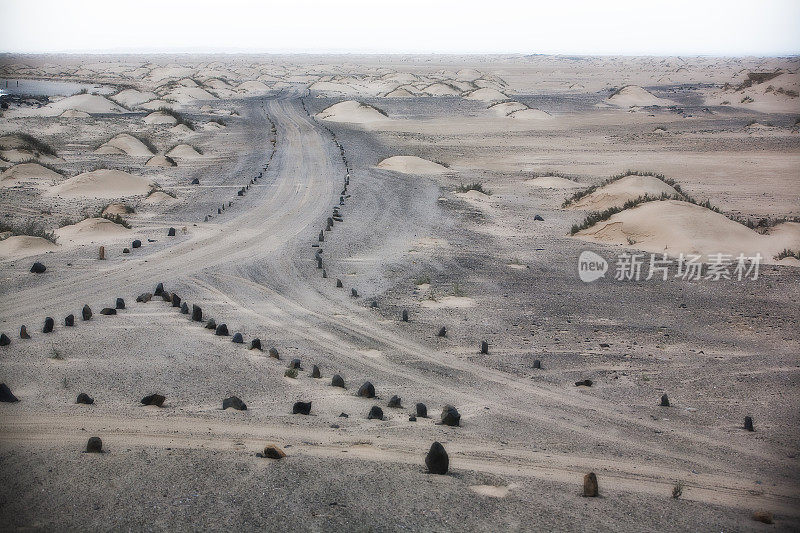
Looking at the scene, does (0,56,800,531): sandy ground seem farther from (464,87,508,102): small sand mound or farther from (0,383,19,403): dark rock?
(464,87,508,102): small sand mound

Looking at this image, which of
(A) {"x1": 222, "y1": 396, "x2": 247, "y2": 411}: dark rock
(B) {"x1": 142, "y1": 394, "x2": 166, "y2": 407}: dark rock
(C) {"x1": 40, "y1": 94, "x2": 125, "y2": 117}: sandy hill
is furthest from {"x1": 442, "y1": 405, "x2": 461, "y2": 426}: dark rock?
(C) {"x1": 40, "y1": 94, "x2": 125, "y2": 117}: sandy hill

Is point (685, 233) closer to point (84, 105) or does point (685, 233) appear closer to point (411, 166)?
point (411, 166)

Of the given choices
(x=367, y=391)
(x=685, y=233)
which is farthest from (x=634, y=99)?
(x=367, y=391)

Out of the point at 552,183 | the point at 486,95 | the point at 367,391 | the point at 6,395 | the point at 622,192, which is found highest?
the point at 486,95

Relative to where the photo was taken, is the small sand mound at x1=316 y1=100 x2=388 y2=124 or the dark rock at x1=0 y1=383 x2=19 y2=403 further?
the small sand mound at x1=316 y1=100 x2=388 y2=124

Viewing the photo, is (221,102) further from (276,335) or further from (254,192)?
(276,335)

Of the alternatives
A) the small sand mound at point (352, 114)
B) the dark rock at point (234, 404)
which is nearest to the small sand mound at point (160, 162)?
the small sand mound at point (352, 114)

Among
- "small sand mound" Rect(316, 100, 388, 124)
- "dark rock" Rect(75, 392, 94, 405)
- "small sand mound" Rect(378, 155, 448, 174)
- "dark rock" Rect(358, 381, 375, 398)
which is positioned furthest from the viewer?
"small sand mound" Rect(316, 100, 388, 124)

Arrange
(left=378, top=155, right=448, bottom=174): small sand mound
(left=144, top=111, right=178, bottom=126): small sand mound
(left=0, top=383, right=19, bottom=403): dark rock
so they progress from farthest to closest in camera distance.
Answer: (left=144, top=111, right=178, bottom=126): small sand mound, (left=378, top=155, right=448, bottom=174): small sand mound, (left=0, top=383, right=19, bottom=403): dark rock
